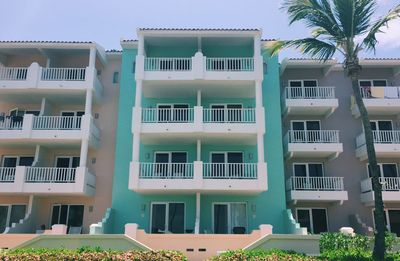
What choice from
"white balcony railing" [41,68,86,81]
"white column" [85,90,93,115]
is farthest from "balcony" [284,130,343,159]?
"white balcony railing" [41,68,86,81]

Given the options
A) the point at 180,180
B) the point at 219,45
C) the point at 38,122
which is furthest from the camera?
the point at 219,45

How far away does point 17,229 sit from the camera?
66.3 feet

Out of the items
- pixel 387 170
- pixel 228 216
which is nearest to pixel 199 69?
pixel 228 216

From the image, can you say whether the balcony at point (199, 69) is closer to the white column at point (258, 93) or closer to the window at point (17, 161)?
the white column at point (258, 93)

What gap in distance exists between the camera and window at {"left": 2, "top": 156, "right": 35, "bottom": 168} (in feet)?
76.4

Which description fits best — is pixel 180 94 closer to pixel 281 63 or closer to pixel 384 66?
pixel 281 63

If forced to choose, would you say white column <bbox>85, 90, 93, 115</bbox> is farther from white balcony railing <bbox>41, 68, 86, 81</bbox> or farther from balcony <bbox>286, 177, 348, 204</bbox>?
balcony <bbox>286, 177, 348, 204</bbox>

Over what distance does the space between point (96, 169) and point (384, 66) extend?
805 inches

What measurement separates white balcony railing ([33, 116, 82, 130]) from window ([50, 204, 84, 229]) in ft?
15.6

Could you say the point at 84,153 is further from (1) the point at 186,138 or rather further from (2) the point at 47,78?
(1) the point at 186,138

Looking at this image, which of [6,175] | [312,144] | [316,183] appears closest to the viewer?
[6,175]

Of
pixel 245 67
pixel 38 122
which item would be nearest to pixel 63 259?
pixel 38 122

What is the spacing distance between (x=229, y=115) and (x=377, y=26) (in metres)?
9.45

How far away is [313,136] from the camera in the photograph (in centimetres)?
2355
